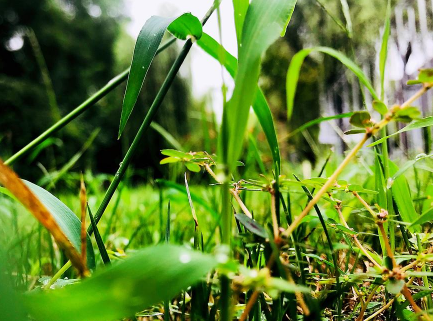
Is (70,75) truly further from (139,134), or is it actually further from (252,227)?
(252,227)

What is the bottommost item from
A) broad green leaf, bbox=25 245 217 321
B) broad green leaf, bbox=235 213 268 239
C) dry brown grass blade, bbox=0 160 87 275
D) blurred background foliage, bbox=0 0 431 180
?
broad green leaf, bbox=25 245 217 321

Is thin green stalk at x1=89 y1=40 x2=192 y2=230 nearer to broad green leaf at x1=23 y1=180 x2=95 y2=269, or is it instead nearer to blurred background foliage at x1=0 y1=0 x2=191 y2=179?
broad green leaf at x1=23 y1=180 x2=95 y2=269

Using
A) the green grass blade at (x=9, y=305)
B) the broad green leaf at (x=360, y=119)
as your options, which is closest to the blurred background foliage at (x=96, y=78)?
the broad green leaf at (x=360, y=119)

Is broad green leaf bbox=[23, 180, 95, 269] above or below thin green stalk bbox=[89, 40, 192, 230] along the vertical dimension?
below

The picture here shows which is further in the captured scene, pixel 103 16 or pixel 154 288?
pixel 103 16

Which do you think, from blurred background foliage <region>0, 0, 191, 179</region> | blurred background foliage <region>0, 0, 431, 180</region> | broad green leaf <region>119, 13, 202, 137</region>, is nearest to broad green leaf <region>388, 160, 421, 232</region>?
broad green leaf <region>119, 13, 202, 137</region>

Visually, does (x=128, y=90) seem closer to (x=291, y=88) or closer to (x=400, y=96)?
(x=291, y=88)

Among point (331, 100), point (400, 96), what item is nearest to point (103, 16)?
point (331, 100)
